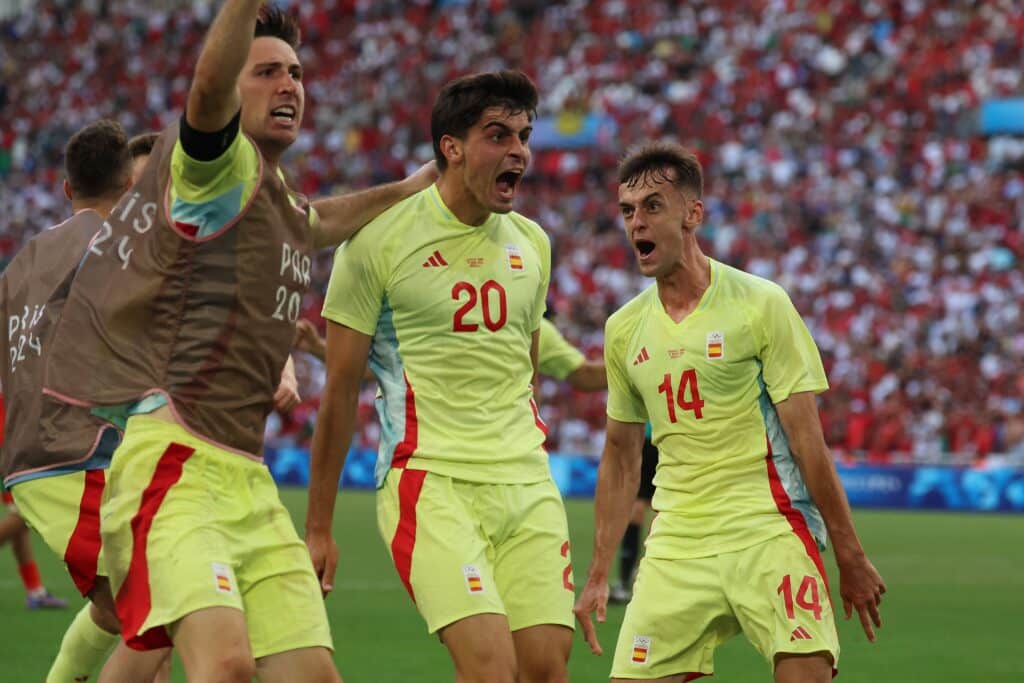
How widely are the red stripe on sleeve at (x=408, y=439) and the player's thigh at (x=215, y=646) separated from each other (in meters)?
1.53

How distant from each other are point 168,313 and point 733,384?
2.31 m

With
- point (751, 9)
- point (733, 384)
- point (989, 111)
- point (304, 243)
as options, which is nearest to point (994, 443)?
point (989, 111)

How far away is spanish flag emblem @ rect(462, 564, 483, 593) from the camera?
18.4ft

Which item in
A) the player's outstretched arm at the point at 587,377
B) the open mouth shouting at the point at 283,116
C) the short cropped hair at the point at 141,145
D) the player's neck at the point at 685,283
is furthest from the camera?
the player's outstretched arm at the point at 587,377

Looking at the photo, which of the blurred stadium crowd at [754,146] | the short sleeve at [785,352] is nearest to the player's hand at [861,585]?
the short sleeve at [785,352]

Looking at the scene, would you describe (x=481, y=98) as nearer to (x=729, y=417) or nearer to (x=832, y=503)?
(x=729, y=417)

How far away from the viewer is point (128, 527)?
4.61 m

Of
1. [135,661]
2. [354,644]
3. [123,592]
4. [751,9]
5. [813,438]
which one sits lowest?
[354,644]

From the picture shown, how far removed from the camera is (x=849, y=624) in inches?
482

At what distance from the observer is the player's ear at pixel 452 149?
612 cm

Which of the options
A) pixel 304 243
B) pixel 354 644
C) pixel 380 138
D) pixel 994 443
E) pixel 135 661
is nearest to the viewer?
pixel 304 243

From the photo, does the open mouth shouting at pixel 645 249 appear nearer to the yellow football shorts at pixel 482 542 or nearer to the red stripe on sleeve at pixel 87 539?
the yellow football shorts at pixel 482 542

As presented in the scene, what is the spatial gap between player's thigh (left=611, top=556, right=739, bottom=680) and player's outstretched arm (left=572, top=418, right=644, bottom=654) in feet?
0.75

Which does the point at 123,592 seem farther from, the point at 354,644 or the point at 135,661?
the point at 354,644
